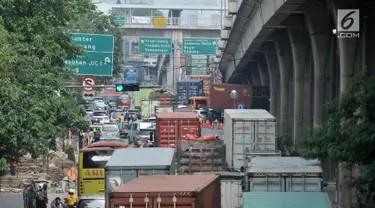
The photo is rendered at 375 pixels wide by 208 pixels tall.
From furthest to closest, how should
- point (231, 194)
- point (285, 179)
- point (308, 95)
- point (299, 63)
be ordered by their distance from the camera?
point (308, 95) → point (299, 63) → point (231, 194) → point (285, 179)

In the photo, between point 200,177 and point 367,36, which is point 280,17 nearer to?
point 367,36

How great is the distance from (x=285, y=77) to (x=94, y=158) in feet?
87.8

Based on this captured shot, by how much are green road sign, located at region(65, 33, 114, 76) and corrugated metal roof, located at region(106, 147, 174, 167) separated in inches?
937

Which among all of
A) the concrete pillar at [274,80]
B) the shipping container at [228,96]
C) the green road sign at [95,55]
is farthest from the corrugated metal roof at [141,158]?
the shipping container at [228,96]

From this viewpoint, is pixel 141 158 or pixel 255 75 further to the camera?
pixel 255 75

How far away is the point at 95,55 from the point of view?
5050 cm

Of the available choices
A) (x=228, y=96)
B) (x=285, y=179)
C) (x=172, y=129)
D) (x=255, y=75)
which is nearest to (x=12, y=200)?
(x=172, y=129)

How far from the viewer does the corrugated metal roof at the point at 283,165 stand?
23505mm

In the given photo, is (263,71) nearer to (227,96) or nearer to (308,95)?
(227,96)

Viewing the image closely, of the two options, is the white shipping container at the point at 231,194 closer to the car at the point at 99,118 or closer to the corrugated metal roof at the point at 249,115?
the corrugated metal roof at the point at 249,115

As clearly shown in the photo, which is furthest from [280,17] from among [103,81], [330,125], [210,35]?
[210,35]

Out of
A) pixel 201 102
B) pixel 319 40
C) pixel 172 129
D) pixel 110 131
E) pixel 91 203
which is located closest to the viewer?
pixel 91 203

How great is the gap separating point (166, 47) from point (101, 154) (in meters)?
52.7

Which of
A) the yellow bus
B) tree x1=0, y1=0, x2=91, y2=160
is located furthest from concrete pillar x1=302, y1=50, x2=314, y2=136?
the yellow bus
